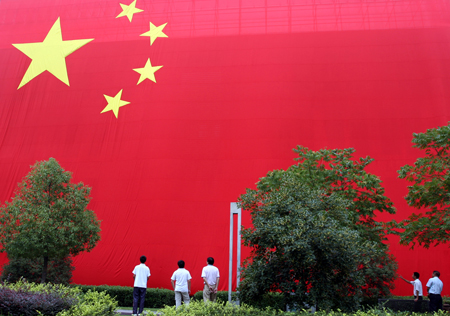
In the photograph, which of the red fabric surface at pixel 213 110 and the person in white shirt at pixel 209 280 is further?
the red fabric surface at pixel 213 110

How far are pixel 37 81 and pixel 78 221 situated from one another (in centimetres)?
913

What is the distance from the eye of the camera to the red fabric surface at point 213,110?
572 inches

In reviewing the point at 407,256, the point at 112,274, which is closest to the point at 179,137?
the point at 112,274

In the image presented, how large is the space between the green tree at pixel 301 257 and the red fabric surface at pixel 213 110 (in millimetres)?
7540

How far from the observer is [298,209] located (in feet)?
20.9

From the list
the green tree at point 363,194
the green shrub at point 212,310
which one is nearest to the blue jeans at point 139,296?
the green shrub at point 212,310

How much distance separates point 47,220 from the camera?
34.8 ft

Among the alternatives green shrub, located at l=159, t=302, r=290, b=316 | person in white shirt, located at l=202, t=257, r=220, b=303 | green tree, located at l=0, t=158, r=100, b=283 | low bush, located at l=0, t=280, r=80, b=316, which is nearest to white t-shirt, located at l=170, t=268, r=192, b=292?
person in white shirt, located at l=202, t=257, r=220, b=303

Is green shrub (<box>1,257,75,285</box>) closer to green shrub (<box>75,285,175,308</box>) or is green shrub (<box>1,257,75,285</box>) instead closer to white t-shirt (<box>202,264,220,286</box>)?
green shrub (<box>75,285,175,308</box>)

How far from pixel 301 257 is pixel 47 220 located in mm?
7310

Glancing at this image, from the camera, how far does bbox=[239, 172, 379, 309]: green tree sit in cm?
596

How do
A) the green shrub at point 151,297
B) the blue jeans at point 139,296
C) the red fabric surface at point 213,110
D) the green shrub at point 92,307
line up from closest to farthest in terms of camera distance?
the green shrub at point 92,307 → the blue jeans at point 139,296 → the green shrub at point 151,297 → the red fabric surface at point 213,110

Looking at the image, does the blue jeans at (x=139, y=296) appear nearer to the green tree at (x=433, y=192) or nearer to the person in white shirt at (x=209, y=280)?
the person in white shirt at (x=209, y=280)

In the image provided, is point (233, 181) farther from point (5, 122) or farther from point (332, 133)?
point (5, 122)
